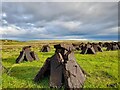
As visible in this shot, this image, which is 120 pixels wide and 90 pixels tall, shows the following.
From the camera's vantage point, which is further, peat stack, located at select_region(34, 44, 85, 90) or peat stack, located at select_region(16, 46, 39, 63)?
peat stack, located at select_region(16, 46, 39, 63)

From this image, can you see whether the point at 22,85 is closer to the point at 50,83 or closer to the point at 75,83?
the point at 50,83

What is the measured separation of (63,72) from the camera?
12.9 m

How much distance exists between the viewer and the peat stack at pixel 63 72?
12.2m

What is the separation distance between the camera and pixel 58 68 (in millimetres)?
13625

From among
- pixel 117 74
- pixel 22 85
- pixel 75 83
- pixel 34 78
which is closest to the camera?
pixel 75 83

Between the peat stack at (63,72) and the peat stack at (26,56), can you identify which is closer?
the peat stack at (63,72)

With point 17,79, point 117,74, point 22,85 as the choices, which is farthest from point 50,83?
point 117,74

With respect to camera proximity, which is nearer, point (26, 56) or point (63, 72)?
point (63, 72)

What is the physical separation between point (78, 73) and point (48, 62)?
2.37 m

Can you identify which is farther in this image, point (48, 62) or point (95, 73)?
point (95, 73)

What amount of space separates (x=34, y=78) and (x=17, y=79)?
1.35m

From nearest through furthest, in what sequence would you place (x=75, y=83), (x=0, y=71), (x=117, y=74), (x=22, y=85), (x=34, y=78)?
(x=75, y=83) < (x=22, y=85) < (x=34, y=78) < (x=117, y=74) < (x=0, y=71)

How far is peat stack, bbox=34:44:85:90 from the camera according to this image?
40.1 feet

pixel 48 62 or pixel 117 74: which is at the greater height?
pixel 48 62
